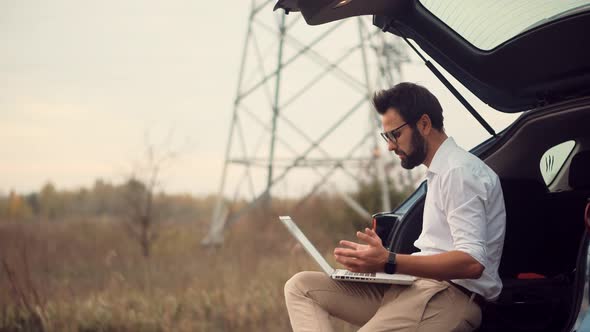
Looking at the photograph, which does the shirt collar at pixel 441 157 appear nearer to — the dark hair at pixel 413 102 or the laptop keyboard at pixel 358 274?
the dark hair at pixel 413 102

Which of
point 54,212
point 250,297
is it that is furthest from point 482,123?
point 54,212

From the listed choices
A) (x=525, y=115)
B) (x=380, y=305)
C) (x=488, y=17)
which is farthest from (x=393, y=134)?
(x=488, y=17)

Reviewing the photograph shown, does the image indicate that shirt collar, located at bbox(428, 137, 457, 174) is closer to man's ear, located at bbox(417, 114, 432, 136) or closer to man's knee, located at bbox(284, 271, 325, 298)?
man's ear, located at bbox(417, 114, 432, 136)

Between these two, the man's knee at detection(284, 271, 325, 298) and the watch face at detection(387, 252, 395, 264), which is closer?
the watch face at detection(387, 252, 395, 264)

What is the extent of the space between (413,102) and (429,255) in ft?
2.01

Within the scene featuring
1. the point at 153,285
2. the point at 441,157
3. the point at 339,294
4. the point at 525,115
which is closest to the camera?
the point at 441,157

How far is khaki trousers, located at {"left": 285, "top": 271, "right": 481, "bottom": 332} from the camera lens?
2.46 metres

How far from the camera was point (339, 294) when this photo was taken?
8.81 ft

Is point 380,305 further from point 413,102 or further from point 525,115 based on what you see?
point 525,115

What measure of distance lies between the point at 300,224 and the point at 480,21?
1003 centimetres

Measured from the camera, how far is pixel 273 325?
18.3 feet

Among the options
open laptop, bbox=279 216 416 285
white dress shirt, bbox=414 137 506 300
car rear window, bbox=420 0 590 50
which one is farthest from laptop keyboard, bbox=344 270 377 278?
car rear window, bbox=420 0 590 50

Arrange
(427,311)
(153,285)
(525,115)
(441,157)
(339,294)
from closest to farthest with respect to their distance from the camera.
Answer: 1. (427,311)
2. (441,157)
3. (339,294)
4. (525,115)
5. (153,285)

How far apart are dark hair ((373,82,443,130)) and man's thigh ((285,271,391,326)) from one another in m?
0.66
